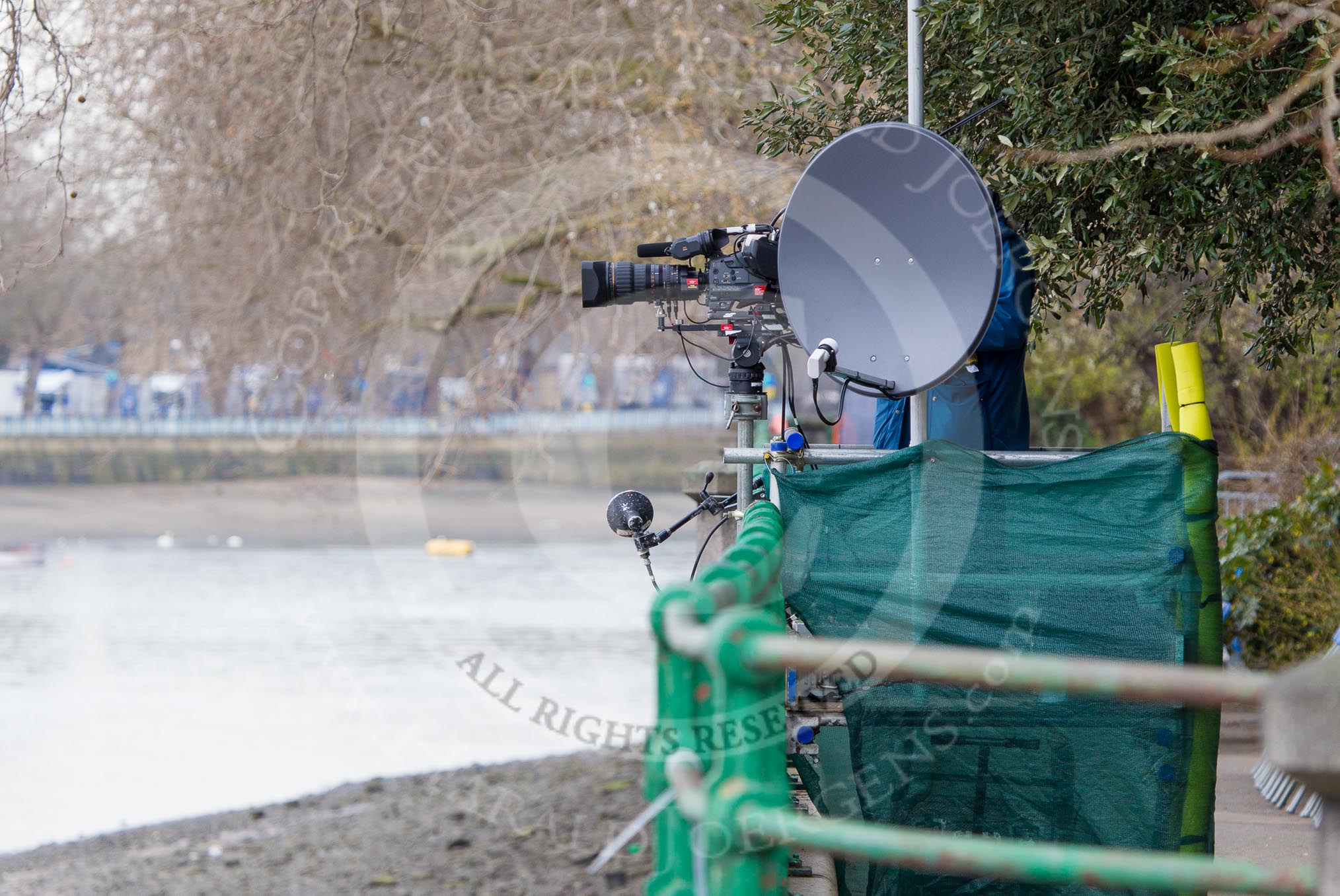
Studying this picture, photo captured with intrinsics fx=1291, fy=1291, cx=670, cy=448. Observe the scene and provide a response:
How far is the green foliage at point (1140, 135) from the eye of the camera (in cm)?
403

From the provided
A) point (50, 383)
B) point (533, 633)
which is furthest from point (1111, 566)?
point (50, 383)

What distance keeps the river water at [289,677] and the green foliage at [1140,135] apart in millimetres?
5911

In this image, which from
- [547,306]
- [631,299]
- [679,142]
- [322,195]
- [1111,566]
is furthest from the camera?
[547,306]

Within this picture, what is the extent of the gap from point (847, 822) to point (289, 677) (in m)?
16.2

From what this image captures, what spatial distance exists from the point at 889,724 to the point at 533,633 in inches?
619

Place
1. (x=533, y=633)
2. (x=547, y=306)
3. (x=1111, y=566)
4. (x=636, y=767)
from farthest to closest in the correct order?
(x=533, y=633) → (x=636, y=767) → (x=547, y=306) → (x=1111, y=566)

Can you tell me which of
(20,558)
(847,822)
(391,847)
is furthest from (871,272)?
(20,558)

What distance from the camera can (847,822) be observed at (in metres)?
1.84

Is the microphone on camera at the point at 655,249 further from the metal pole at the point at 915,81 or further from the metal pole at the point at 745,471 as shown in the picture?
the metal pole at the point at 915,81

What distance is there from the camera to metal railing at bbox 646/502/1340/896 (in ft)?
5.04

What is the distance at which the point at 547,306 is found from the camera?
33.7ft

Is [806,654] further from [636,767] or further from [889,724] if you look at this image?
[636,767]

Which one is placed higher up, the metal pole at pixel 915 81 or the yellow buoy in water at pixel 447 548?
the metal pole at pixel 915 81

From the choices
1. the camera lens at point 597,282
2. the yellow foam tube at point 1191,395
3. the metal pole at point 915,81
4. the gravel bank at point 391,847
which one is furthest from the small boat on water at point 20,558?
the yellow foam tube at point 1191,395
